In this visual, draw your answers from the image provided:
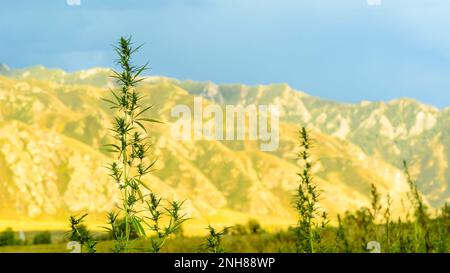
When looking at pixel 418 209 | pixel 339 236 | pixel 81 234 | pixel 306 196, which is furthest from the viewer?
pixel 418 209

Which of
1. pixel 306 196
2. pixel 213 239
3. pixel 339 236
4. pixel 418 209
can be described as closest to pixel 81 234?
pixel 213 239

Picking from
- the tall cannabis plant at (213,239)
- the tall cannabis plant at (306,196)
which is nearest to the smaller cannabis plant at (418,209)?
the tall cannabis plant at (306,196)

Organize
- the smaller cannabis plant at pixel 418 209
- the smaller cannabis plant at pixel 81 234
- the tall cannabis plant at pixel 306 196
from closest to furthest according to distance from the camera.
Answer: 1. the smaller cannabis plant at pixel 81 234
2. the tall cannabis plant at pixel 306 196
3. the smaller cannabis plant at pixel 418 209

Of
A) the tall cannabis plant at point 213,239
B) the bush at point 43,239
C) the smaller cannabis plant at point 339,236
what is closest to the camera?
the tall cannabis plant at point 213,239

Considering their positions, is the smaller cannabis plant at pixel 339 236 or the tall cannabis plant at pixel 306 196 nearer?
the tall cannabis plant at pixel 306 196

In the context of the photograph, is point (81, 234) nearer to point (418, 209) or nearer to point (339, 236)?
point (339, 236)

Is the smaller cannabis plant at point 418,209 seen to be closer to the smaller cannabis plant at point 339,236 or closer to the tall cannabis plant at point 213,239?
the smaller cannabis plant at point 339,236

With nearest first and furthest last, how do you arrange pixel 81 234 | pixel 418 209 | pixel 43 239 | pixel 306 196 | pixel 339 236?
pixel 81 234 → pixel 306 196 → pixel 339 236 → pixel 418 209 → pixel 43 239
